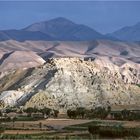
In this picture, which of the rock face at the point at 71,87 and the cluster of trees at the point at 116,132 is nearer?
the cluster of trees at the point at 116,132

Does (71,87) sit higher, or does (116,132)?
(71,87)

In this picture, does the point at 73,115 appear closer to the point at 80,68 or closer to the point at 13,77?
the point at 80,68

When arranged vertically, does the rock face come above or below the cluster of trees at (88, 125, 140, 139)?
above

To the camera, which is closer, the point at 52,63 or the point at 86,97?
the point at 86,97

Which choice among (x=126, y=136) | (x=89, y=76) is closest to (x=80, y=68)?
(x=89, y=76)

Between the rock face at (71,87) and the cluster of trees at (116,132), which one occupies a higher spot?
the rock face at (71,87)

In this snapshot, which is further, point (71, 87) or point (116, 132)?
point (71, 87)

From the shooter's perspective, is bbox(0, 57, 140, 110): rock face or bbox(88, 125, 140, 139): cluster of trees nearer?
bbox(88, 125, 140, 139): cluster of trees

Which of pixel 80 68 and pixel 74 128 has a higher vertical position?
pixel 80 68
